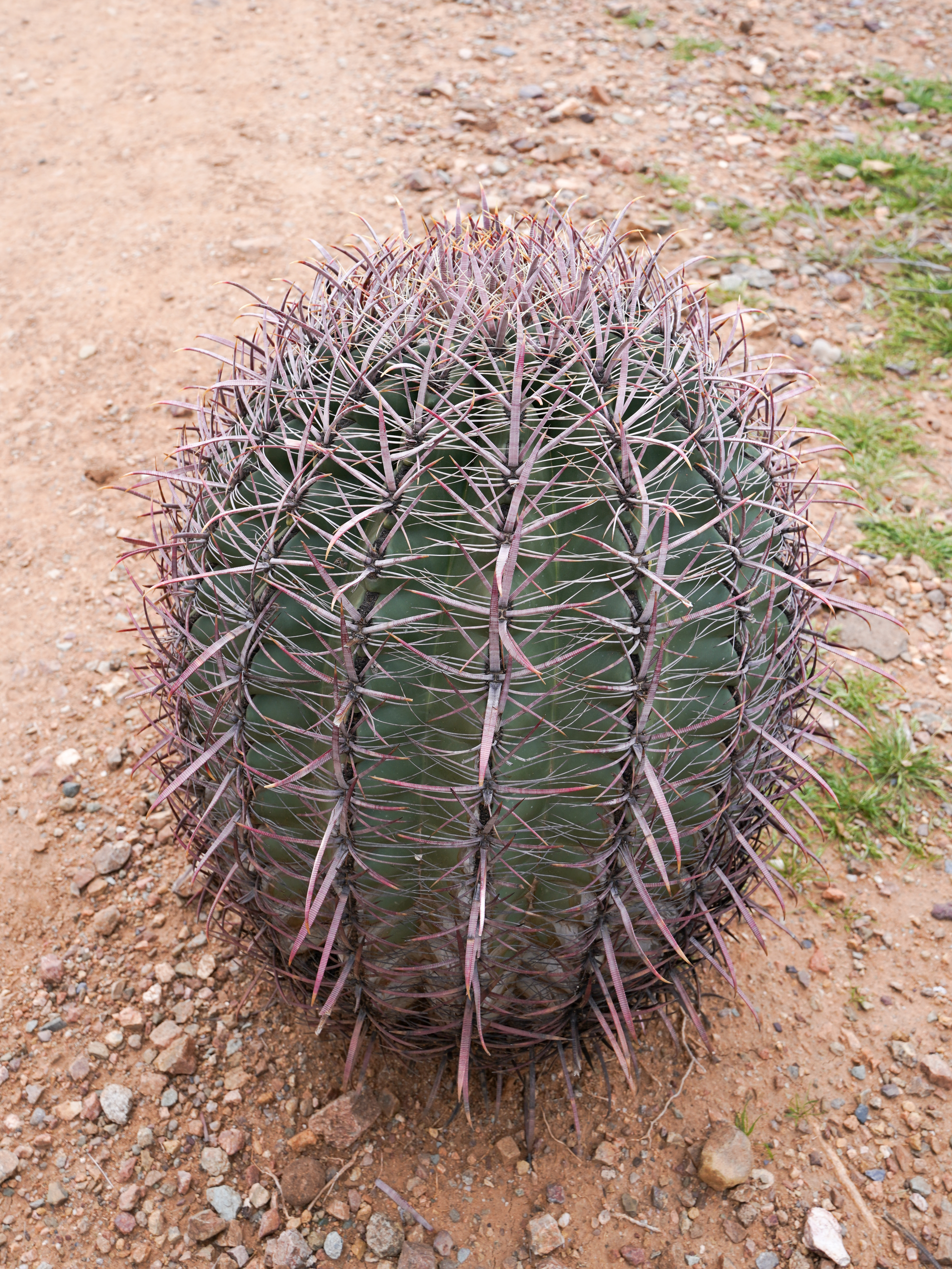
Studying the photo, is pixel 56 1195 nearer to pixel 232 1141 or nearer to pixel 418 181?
pixel 232 1141

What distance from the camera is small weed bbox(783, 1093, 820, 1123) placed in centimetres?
249

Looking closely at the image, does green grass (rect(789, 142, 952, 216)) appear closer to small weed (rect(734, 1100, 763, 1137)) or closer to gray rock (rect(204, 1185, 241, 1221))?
small weed (rect(734, 1100, 763, 1137))

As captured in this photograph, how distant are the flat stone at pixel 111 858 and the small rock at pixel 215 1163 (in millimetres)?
912

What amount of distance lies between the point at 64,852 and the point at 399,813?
174 cm

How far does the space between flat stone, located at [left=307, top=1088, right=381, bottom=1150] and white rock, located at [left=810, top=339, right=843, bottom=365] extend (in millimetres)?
3736

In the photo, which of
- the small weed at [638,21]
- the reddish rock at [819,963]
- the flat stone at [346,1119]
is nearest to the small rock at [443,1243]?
the flat stone at [346,1119]

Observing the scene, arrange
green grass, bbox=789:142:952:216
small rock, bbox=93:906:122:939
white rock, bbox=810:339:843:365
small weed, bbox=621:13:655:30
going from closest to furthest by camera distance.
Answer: small rock, bbox=93:906:122:939 < white rock, bbox=810:339:843:365 < green grass, bbox=789:142:952:216 < small weed, bbox=621:13:655:30

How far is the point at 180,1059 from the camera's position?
2.53m

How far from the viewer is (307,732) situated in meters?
1.74

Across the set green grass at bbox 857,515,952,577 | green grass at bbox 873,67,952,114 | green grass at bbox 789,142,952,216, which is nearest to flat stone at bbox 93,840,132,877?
green grass at bbox 857,515,952,577

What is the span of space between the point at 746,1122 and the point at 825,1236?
0.28 meters

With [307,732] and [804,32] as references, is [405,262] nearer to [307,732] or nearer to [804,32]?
[307,732]

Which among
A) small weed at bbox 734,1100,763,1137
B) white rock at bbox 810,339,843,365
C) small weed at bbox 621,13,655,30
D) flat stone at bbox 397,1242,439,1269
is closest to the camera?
flat stone at bbox 397,1242,439,1269

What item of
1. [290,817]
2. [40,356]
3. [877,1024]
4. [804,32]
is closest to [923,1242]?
[877,1024]
